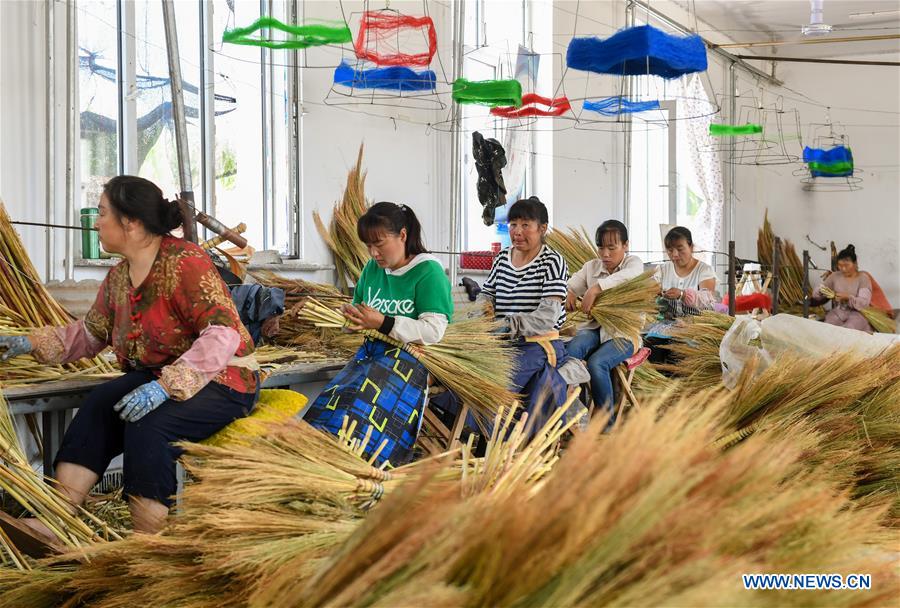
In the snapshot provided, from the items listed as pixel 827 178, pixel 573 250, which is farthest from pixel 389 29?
pixel 827 178

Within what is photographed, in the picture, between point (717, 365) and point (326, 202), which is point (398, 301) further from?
point (326, 202)

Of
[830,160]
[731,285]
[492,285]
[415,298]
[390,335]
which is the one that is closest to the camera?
[390,335]

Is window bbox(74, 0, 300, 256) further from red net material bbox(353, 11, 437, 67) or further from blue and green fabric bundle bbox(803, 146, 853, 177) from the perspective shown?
blue and green fabric bundle bbox(803, 146, 853, 177)

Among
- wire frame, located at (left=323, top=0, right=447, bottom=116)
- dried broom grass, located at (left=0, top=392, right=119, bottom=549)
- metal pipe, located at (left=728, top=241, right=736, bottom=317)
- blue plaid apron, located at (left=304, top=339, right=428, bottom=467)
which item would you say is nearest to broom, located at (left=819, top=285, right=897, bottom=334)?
metal pipe, located at (left=728, top=241, right=736, bottom=317)

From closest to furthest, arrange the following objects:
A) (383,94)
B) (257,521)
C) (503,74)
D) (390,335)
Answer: (257,521) → (390,335) → (383,94) → (503,74)

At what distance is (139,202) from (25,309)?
70cm

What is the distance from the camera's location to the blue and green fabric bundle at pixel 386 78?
508 centimetres

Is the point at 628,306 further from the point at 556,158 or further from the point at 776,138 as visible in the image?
the point at 776,138

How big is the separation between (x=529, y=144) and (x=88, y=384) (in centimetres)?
596

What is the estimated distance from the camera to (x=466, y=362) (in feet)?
9.68

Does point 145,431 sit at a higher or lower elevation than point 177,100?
lower

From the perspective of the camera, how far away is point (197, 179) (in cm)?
486

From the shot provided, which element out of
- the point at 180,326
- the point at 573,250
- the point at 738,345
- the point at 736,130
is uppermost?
the point at 736,130
